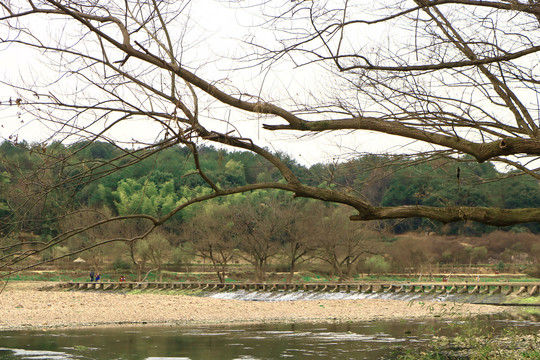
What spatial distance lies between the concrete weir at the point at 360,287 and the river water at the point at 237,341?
8.63 m

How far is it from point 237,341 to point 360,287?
17.4 metres

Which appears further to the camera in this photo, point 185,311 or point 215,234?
point 215,234

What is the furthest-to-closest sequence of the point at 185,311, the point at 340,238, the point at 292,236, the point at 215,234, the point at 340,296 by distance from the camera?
the point at 215,234
the point at 292,236
the point at 340,238
the point at 340,296
the point at 185,311

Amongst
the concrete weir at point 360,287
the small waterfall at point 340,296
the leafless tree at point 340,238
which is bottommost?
the small waterfall at point 340,296

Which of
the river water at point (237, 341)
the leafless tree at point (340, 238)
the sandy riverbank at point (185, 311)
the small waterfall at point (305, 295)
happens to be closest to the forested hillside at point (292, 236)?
the leafless tree at point (340, 238)

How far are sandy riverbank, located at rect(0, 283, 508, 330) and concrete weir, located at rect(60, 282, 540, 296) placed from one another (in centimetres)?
327

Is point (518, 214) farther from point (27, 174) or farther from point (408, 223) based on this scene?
point (408, 223)

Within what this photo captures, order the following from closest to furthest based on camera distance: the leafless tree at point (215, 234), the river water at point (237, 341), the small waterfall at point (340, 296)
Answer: the river water at point (237, 341) → the small waterfall at point (340, 296) → the leafless tree at point (215, 234)

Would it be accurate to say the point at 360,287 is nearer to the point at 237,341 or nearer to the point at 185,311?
the point at 185,311

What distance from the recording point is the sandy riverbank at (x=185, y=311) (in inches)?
930

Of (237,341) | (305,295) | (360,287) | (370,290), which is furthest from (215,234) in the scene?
(237,341)

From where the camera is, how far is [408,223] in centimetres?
5644

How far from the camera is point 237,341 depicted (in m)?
17.6

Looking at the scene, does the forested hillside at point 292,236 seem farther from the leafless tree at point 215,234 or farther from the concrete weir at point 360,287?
the concrete weir at point 360,287
